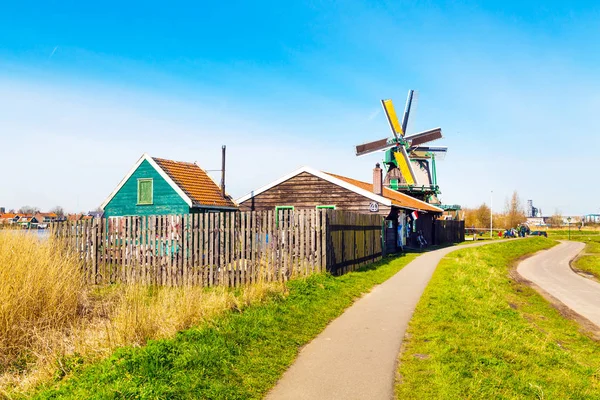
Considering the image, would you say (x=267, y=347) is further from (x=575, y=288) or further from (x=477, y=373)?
(x=575, y=288)

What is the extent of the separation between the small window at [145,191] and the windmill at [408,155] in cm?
2884

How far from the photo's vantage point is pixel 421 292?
1359cm

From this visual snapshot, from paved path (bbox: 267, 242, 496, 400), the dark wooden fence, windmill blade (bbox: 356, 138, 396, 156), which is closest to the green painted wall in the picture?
paved path (bbox: 267, 242, 496, 400)

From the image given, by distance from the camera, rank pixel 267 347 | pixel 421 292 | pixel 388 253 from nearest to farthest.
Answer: pixel 267 347 < pixel 421 292 < pixel 388 253

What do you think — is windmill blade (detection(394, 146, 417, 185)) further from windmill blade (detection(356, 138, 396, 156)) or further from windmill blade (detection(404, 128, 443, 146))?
windmill blade (detection(404, 128, 443, 146))

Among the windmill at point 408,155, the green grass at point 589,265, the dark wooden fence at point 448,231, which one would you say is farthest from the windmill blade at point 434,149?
the green grass at point 589,265

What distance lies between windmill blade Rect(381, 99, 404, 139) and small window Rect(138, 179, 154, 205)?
34.8 m

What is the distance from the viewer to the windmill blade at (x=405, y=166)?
49112 millimetres

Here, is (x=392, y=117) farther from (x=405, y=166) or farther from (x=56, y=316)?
(x=56, y=316)

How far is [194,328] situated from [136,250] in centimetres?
824

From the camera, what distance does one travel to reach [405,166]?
5034 cm

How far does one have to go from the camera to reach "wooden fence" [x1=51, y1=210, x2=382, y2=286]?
46.8 ft

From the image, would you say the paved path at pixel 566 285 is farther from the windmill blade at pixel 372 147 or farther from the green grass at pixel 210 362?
the windmill blade at pixel 372 147

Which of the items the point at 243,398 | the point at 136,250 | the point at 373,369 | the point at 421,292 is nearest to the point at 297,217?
the point at 421,292
